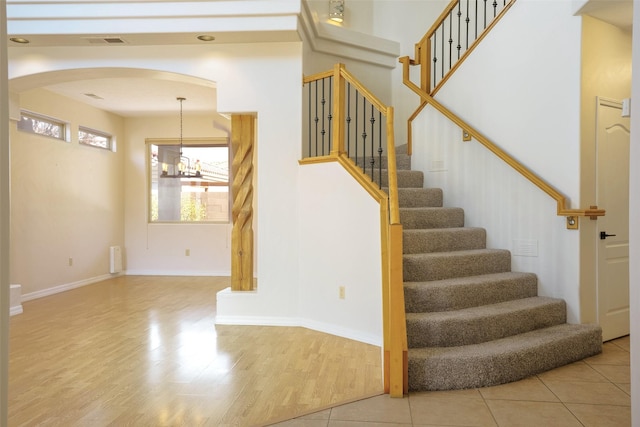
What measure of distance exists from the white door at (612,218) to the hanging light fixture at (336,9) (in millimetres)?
4108

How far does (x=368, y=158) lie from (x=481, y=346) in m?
3.15

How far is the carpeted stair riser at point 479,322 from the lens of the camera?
3430mm

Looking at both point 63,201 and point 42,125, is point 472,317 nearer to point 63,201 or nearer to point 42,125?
point 63,201

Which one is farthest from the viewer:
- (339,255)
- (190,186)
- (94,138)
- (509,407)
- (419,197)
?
(190,186)

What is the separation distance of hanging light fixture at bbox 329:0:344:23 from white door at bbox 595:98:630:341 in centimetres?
411

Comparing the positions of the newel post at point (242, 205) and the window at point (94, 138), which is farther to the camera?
the window at point (94, 138)

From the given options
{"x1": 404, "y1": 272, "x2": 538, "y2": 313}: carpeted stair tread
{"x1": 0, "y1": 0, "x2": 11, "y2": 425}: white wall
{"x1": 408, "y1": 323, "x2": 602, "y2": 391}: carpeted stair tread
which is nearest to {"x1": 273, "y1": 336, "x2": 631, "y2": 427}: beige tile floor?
{"x1": 408, "y1": 323, "x2": 602, "y2": 391}: carpeted stair tread

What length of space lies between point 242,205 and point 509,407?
330 cm

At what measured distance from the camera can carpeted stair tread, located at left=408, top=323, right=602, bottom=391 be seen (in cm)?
314

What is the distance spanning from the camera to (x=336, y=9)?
7012 millimetres

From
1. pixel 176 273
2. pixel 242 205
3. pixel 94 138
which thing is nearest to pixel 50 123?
pixel 94 138

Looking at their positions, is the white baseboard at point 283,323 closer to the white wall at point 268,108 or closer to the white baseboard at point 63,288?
the white wall at point 268,108

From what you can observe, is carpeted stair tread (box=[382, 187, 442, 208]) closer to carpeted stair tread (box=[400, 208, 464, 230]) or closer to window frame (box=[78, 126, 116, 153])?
carpeted stair tread (box=[400, 208, 464, 230])

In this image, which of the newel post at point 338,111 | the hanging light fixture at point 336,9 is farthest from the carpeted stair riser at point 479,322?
the hanging light fixture at point 336,9
